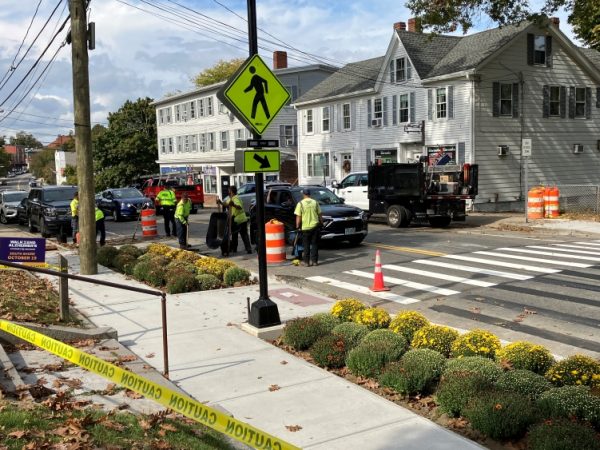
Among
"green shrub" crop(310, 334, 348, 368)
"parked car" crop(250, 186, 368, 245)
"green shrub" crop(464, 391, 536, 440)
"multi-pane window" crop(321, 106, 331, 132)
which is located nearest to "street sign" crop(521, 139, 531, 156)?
"parked car" crop(250, 186, 368, 245)

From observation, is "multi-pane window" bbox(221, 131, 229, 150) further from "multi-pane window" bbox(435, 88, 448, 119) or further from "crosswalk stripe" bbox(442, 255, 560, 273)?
"crosswalk stripe" bbox(442, 255, 560, 273)

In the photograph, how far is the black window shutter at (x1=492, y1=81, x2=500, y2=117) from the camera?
29281mm

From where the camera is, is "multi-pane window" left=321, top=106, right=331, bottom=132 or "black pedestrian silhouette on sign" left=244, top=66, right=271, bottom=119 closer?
"black pedestrian silhouette on sign" left=244, top=66, right=271, bottom=119

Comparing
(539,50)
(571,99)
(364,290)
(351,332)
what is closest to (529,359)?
(351,332)

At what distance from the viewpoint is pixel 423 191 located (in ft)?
69.5

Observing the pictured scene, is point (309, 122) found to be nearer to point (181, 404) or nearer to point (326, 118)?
point (326, 118)

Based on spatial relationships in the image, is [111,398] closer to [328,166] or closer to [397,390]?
[397,390]

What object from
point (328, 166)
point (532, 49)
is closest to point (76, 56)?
point (532, 49)

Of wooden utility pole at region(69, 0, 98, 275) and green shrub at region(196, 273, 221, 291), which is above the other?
wooden utility pole at region(69, 0, 98, 275)

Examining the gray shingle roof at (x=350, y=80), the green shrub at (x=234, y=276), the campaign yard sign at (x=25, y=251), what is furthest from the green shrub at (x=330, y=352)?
the gray shingle roof at (x=350, y=80)

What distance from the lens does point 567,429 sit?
14.1ft

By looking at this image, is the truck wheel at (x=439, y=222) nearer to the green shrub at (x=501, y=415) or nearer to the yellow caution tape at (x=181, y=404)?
the green shrub at (x=501, y=415)

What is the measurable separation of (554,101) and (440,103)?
6.39 meters

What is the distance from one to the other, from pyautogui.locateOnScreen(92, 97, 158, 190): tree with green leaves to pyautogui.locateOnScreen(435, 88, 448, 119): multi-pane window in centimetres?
3973
